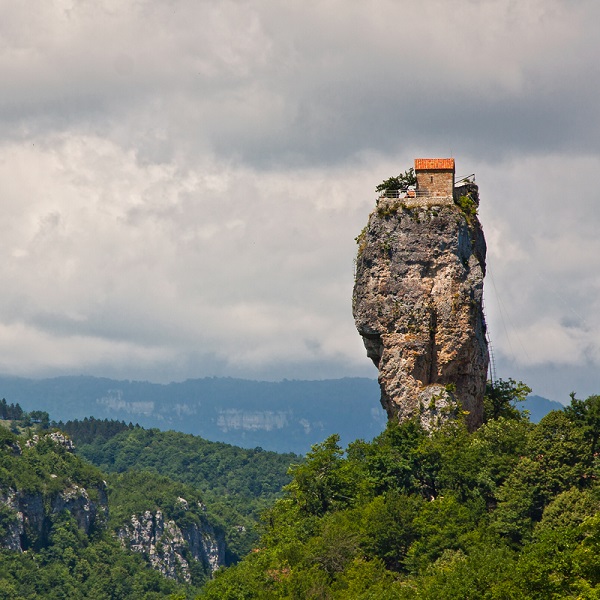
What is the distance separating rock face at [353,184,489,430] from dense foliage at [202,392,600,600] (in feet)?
6.46

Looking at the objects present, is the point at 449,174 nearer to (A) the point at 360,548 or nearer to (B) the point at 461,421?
(B) the point at 461,421

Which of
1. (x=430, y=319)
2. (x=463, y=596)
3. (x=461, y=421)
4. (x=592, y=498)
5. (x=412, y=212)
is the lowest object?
(x=463, y=596)

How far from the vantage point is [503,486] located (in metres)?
73.7

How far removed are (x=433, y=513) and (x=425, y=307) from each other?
39.5 feet

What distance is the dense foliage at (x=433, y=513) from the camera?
6631 centimetres

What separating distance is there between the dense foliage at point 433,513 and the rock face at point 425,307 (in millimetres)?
1970

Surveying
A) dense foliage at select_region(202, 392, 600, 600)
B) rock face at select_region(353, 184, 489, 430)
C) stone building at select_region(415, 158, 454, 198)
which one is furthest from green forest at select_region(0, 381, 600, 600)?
stone building at select_region(415, 158, 454, 198)

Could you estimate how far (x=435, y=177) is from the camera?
80.4m

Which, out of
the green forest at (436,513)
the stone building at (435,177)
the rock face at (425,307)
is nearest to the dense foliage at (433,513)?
the green forest at (436,513)

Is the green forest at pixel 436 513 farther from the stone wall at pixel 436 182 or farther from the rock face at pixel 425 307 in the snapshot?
the stone wall at pixel 436 182

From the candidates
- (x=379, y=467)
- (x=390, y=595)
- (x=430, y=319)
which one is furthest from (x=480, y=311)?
(x=390, y=595)

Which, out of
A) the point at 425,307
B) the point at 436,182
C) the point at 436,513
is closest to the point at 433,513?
the point at 436,513

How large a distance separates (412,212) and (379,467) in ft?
45.5

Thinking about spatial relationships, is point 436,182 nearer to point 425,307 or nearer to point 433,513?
point 425,307
